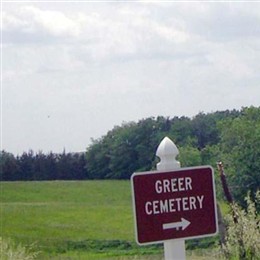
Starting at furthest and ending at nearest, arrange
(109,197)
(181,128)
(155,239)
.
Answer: (109,197) → (181,128) → (155,239)

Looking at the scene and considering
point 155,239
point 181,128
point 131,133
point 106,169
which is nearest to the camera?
point 155,239

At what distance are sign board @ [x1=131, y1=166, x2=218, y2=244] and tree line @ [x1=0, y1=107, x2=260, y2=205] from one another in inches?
621

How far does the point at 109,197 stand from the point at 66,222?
30.9 ft

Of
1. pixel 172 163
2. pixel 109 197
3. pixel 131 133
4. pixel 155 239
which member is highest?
pixel 131 133

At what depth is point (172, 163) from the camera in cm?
480

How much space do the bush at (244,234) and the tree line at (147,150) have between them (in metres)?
11.4

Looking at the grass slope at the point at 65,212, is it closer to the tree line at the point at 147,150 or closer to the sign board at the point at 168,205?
the tree line at the point at 147,150

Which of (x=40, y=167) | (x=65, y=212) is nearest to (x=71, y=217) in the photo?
(x=65, y=212)

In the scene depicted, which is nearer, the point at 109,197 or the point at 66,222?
the point at 66,222

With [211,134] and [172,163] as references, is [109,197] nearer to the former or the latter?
[211,134]

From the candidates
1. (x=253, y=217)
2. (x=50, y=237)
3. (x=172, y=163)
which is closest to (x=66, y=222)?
(x=50, y=237)

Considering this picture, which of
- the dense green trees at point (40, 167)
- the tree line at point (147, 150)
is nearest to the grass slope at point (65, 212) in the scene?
the tree line at point (147, 150)

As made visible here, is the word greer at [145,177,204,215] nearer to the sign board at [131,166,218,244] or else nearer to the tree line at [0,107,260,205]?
the sign board at [131,166,218,244]

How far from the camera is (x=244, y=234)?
A: 8.91 meters
